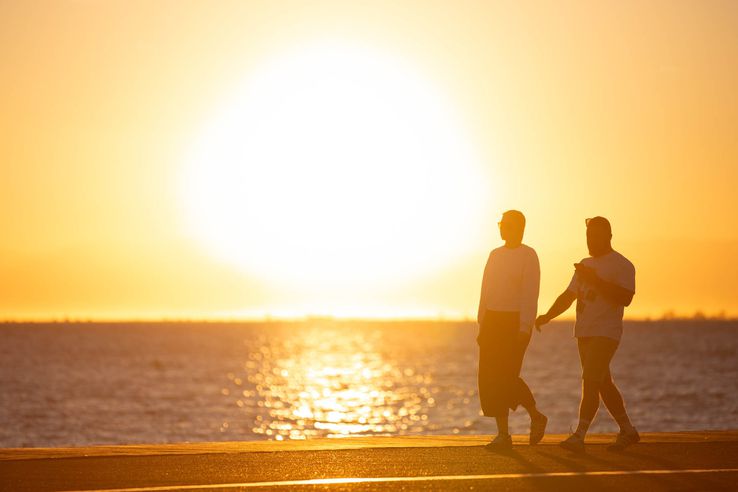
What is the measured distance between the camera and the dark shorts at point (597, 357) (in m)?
10.8

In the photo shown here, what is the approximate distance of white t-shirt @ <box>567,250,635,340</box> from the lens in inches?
429

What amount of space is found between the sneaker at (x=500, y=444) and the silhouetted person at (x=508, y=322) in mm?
261

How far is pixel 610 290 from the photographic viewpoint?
10.8m

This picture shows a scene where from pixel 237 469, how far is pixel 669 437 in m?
4.72

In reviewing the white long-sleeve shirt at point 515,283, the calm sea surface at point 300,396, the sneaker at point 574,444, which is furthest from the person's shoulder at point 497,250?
the calm sea surface at point 300,396

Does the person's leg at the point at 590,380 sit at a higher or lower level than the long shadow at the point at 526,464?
higher

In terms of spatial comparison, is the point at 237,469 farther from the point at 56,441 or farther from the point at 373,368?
the point at 373,368

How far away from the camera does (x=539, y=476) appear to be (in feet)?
29.0

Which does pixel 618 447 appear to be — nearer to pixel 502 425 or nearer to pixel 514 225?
pixel 502 425

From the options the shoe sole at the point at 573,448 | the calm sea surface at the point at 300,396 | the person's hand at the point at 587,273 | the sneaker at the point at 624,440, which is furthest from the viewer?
the calm sea surface at the point at 300,396

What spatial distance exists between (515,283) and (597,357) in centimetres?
107

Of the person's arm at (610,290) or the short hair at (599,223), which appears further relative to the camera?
the short hair at (599,223)

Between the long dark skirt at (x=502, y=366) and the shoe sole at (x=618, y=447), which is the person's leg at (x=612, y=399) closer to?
the shoe sole at (x=618, y=447)

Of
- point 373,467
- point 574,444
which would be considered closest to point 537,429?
point 574,444
